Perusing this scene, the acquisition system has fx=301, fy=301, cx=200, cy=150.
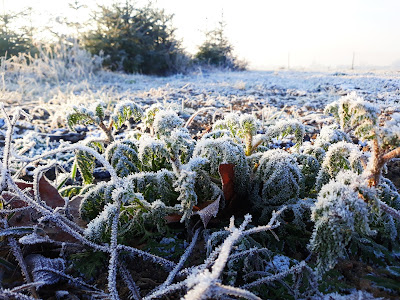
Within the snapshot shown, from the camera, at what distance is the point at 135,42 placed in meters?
15.3

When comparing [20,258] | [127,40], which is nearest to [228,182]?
[20,258]

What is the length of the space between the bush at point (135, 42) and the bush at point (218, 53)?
3.47 metres

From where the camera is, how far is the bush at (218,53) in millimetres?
19938

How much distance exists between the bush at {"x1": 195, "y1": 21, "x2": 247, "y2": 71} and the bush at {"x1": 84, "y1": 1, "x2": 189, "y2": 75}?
3.47 m

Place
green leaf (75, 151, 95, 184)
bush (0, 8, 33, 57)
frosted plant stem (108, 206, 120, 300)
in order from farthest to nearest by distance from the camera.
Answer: bush (0, 8, 33, 57), green leaf (75, 151, 95, 184), frosted plant stem (108, 206, 120, 300)

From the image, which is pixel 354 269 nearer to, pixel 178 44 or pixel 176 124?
pixel 176 124

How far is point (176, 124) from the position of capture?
1.35m

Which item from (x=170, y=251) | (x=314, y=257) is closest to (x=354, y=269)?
(x=314, y=257)

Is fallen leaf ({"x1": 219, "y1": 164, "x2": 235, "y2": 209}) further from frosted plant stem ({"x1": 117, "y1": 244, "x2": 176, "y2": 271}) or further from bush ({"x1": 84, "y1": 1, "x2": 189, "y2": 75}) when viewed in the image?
bush ({"x1": 84, "y1": 1, "x2": 189, "y2": 75})

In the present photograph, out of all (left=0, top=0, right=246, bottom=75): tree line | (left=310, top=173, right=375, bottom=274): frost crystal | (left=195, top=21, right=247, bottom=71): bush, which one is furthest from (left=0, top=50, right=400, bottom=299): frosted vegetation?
(left=195, top=21, right=247, bottom=71): bush

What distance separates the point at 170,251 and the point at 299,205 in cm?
63

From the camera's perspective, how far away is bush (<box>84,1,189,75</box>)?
1488 cm

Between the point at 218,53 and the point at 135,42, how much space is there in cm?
688

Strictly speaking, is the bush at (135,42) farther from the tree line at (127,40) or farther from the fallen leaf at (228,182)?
the fallen leaf at (228,182)
